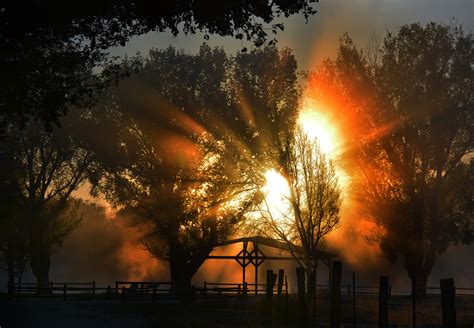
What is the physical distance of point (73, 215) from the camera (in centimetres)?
6700

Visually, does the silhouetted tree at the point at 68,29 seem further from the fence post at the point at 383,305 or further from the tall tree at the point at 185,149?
the tall tree at the point at 185,149

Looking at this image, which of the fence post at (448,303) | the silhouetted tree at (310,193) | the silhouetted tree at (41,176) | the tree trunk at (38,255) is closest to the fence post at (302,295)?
the silhouetted tree at (310,193)

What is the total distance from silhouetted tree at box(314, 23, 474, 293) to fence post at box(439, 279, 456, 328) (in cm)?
2528

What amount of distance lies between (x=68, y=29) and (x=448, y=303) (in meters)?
12.6

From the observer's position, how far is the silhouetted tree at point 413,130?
4506 centimetres

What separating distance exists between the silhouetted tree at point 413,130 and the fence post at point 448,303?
25281 mm

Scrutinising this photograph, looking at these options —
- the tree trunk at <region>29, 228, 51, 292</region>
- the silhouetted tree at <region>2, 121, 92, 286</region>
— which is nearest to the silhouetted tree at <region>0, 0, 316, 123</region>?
the silhouetted tree at <region>2, 121, 92, 286</region>

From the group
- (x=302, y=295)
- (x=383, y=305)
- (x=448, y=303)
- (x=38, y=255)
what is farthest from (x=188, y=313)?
(x=38, y=255)

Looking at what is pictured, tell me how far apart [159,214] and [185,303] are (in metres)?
6.07

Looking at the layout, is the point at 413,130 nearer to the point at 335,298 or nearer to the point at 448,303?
the point at 335,298

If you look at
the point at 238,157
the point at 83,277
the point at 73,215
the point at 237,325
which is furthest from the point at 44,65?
the point at 83,277

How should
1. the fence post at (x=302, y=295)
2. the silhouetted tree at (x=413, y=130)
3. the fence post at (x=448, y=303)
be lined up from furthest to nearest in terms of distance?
1. the silhouetted tree at (x=413, y=130)
2. the fence post at (x=302, y=295)
3. the fence post at (x=448, y=303)

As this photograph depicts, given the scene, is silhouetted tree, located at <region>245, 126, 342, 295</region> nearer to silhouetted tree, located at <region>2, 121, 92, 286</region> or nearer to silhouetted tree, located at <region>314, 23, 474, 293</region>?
silhouetted tree, located at <region>314, 23, 474, 293</region>

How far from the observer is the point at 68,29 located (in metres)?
16.4
